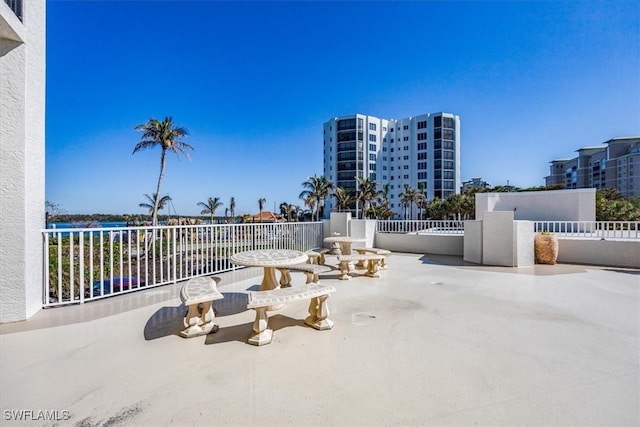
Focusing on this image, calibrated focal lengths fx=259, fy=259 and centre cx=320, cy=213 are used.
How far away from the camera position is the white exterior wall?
2.90 meters

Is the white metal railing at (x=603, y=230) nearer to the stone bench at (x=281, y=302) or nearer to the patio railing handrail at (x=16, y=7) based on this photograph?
the stone bench at (x=281, y=302)

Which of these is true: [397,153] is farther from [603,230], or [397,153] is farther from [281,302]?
[281,302]

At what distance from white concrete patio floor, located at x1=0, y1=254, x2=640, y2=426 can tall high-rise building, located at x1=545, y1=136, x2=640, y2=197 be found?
6131 centimetres

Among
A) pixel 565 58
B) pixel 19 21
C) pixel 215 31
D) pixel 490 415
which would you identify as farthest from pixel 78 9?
pixel 565 58

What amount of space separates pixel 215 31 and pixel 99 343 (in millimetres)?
11755

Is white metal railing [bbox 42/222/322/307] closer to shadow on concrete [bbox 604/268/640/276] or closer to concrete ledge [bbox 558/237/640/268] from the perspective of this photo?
concrete ledge [bbox 558/237/640/268]

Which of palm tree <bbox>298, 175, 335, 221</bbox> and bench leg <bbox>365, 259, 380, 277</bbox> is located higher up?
palm tree <bbox>298, 175, 335, 221</bbox>

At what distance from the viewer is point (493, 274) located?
231 inches

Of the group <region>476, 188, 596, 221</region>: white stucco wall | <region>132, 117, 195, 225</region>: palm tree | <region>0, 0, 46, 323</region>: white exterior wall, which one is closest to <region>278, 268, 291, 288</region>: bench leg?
<region>0, 0, 46, 323</region>: white exterior wall

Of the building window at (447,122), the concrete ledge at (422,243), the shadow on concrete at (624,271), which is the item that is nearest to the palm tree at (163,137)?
the concrete ledge at (422,243)

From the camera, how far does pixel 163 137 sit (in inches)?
693

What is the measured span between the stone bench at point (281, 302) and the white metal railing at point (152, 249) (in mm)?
2422

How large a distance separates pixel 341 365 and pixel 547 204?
574 inches

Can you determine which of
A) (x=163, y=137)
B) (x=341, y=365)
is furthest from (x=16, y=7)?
(x=163, y=137)
